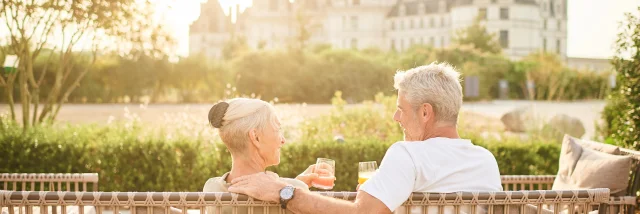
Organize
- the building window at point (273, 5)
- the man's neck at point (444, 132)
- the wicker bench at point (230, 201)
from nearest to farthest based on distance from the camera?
the wicker bench at point (230, 201), the man's neck at point (444, 132), the building window at point (273, 5)

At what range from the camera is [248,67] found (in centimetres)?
3653

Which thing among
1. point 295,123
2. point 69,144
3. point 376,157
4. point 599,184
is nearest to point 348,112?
point 295,123

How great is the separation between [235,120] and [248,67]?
3400 centimetres

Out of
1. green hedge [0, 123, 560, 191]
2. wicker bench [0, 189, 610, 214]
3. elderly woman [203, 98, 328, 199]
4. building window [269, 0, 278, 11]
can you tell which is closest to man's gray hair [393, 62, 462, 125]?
wicker bench [0, 189, 610, 214]

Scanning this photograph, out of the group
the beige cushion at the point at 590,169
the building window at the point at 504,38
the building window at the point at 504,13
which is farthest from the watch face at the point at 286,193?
the building window at the point at 504,13

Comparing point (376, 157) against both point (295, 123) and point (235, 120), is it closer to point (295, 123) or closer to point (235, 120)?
point (295, 123)

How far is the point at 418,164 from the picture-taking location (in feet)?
8.71

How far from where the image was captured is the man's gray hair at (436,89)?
2.78 meters

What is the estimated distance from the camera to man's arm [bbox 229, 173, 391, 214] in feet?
8.15

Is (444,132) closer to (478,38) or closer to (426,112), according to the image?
(426,112)

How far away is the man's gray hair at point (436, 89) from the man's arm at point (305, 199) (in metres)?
0.51

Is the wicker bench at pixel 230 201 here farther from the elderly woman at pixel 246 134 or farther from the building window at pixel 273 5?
the building window at pixel 273 5

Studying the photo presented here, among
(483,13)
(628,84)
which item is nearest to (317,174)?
(628,84)

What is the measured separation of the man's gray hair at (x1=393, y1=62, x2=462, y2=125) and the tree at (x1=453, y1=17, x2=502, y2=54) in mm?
56452
